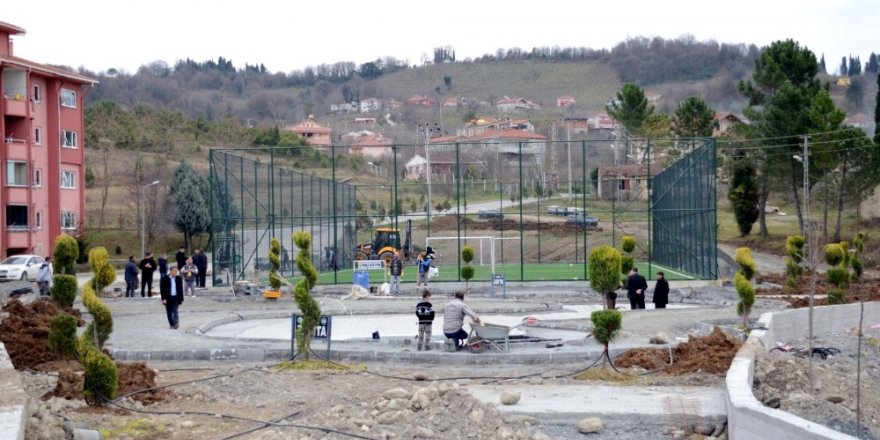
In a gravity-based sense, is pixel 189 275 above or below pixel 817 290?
above

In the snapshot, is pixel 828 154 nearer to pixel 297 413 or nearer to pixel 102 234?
pixel 102 234

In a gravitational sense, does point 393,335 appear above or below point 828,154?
below

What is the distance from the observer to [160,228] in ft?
221

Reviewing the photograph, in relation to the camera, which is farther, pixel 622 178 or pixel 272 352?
pixel 622 178

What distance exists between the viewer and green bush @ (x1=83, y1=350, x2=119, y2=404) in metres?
14.6

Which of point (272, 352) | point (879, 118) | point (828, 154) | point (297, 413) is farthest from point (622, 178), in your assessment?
point (297, 413)

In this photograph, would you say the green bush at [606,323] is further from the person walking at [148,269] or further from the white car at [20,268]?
the white car at [20,268]

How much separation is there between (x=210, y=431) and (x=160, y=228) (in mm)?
55878

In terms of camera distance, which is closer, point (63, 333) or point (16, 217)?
point (63, 333)

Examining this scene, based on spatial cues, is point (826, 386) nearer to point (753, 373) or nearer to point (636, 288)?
point (753, 373)

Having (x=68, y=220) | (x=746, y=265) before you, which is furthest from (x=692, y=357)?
(x=68, y=220)

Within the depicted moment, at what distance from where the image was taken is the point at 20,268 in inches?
1790

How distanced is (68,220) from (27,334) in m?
39.8

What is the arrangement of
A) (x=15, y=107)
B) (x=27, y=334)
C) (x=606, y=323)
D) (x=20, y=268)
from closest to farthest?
(x=606, y=323) < (x=27, y=334) < (x=20, y=268) < (x=15, y=107)
